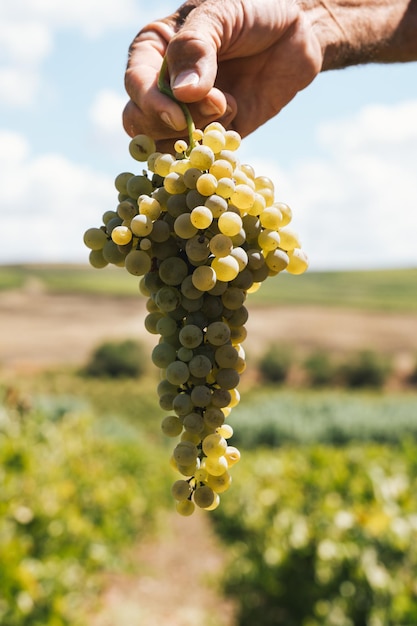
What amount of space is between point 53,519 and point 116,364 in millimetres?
37566

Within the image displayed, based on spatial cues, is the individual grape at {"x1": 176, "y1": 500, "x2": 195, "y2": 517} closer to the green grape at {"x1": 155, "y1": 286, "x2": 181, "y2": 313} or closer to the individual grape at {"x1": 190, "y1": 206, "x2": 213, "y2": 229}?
the green grape at {"x1": 155, "y1": 286, "x2": 181, "y2": 313}

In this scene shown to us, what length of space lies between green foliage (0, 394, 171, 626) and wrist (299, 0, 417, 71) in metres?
2.99

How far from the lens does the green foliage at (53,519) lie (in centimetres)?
393

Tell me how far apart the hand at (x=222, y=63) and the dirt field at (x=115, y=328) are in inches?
1559

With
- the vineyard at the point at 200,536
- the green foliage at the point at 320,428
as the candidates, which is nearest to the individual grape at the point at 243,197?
the vineyard at the point at 200,536

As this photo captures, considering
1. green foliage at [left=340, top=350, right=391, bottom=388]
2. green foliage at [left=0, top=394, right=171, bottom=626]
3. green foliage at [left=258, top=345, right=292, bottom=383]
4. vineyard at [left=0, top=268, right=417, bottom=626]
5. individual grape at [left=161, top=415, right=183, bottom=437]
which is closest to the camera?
individual grape at [left=161, top=415, right=183, bottom=437]

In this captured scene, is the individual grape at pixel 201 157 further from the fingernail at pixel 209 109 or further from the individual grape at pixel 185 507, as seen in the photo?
the individual grape at pixel 185 507

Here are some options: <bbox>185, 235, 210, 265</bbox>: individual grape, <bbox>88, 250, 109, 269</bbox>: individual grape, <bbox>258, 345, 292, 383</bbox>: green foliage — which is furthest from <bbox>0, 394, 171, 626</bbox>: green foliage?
<bbox>258, 345, 292, 383</bbox>: green foliage

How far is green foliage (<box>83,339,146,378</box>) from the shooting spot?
41781 millimetres

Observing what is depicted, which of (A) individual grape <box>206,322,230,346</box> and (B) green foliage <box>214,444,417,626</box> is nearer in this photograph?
(A) individual grape <box>206,322,230,346</box>

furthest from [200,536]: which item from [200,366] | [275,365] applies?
[275,365]

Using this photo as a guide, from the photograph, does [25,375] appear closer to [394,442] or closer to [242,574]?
[394,442]

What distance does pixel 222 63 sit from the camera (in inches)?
67.4

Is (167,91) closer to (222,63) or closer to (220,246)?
(220,246)
